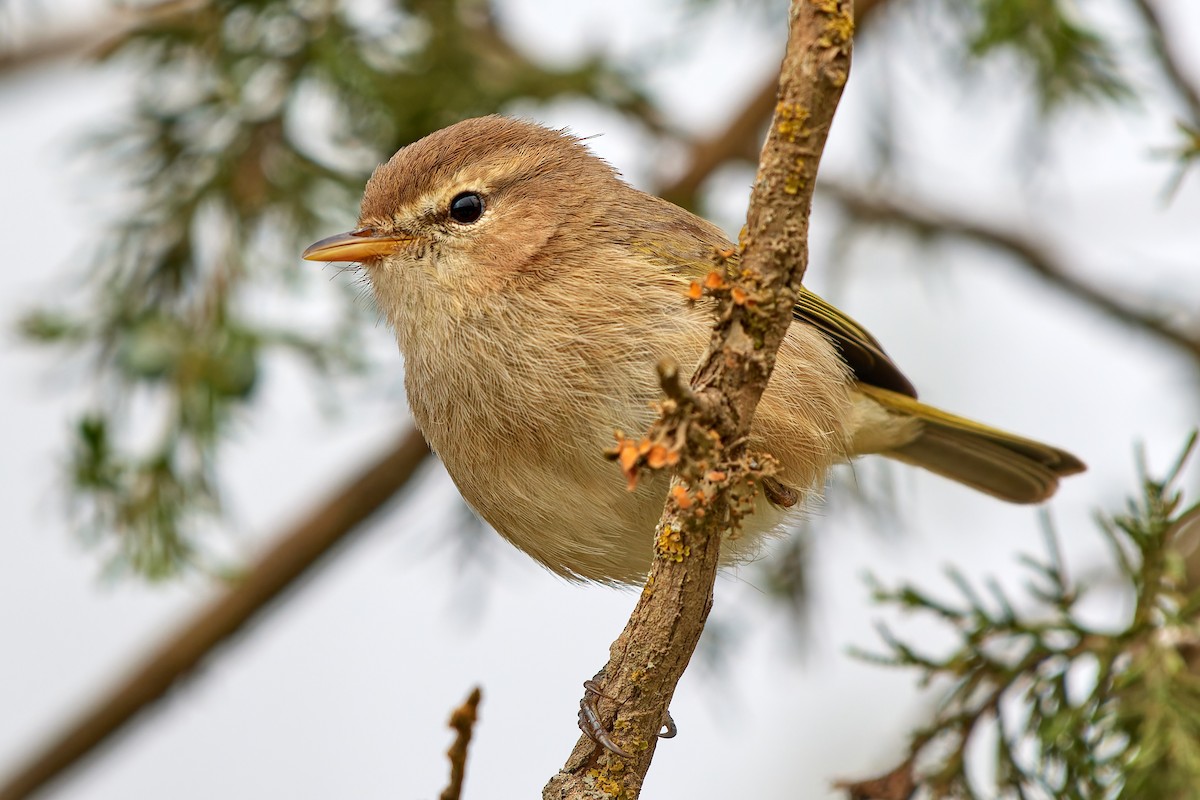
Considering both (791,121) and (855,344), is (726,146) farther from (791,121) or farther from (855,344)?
(791,121)

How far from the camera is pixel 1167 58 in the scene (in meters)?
4.97

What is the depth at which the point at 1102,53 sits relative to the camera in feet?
15.6

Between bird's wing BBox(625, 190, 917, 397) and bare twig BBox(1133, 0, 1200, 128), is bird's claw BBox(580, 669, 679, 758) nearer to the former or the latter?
bird's wing BBox(625, 190, 917, 397)

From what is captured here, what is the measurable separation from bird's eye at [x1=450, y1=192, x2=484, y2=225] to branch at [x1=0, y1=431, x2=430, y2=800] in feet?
4.46

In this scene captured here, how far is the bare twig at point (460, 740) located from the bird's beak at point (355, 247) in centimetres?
167

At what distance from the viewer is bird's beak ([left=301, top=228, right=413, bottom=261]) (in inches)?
152

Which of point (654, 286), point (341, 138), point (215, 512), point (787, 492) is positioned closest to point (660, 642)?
point (787, 492)

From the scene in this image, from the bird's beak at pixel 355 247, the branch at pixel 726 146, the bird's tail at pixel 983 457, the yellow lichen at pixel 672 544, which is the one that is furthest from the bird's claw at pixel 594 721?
the branch at pixel 726 146

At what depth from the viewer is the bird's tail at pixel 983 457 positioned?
469 cm

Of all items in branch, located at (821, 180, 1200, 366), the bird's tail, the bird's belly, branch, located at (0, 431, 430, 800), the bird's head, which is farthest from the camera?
branch, located at (821, 180, 1200, 366)

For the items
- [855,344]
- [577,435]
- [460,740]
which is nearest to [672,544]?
[460,740]

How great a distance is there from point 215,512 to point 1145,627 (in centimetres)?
298

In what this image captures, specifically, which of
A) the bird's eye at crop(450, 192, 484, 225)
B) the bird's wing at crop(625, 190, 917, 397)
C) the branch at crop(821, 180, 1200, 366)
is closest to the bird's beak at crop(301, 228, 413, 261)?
the bird's eye at crop(450, 192, 484, 225)

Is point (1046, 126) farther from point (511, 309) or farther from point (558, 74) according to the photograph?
point (511, 309)
